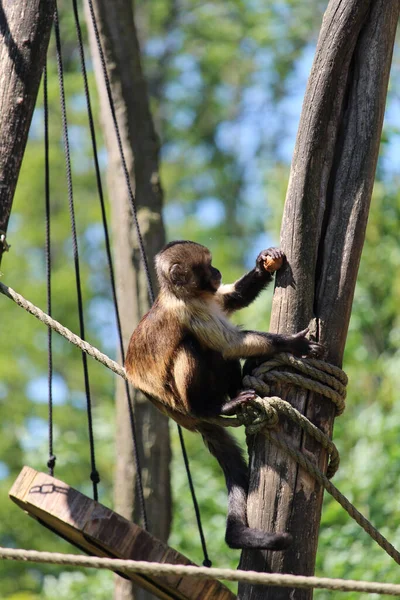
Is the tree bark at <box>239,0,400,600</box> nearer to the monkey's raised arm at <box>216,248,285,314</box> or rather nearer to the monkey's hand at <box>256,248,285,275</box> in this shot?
the monkey's hand at <box>256,248,285,275</box>

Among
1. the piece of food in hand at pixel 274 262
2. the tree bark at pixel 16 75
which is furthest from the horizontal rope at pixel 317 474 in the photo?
the tree bark at pixel 16 75

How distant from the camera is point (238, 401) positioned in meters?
3.65

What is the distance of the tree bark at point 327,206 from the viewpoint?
349 cm

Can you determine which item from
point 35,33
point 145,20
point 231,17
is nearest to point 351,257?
point 35,33

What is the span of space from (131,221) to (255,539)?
12.0 feet

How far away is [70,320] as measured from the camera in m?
19.6

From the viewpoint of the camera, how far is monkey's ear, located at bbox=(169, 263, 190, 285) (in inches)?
183

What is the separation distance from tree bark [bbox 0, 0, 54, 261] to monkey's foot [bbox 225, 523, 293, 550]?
5.82ft

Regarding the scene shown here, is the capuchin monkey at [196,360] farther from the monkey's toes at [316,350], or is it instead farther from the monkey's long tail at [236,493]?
the monkey's toes at [316,350]

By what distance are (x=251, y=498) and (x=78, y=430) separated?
517 inches

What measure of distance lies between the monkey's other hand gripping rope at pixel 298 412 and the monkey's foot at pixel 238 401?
0.02 m

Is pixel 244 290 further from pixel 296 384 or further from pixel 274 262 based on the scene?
pixel 296 384

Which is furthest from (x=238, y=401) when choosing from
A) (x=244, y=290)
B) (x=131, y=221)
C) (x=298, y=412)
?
(x=131, y=221)

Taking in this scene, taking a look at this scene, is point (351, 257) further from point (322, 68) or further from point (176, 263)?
point (176, 263)
